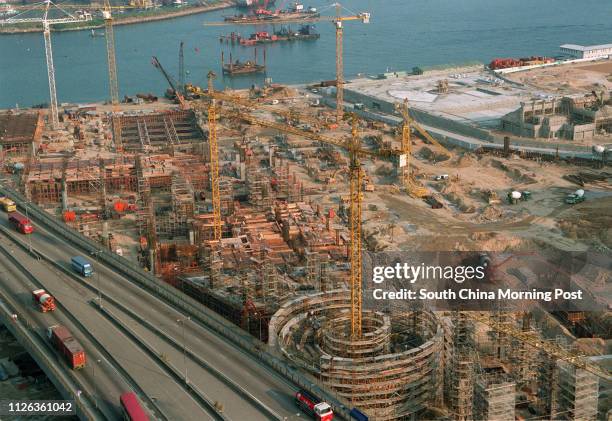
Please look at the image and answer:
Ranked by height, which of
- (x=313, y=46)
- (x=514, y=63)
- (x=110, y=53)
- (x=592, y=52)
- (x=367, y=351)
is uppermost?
(x=110, y=53)

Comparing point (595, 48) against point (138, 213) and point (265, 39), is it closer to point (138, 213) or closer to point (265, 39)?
point (265, 39)

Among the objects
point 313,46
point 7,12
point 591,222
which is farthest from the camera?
point 7,12

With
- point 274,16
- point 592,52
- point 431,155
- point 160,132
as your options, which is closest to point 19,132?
point 160,132

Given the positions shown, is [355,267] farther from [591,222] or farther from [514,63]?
[514,63]

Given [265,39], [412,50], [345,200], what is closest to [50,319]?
[345,200]

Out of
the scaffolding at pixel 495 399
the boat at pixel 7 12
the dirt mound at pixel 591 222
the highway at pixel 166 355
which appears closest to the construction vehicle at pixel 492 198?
the dirt mound at pixel 591 222

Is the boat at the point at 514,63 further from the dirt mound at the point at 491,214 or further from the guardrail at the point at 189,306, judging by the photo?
the guardrail at the point at 189,306
